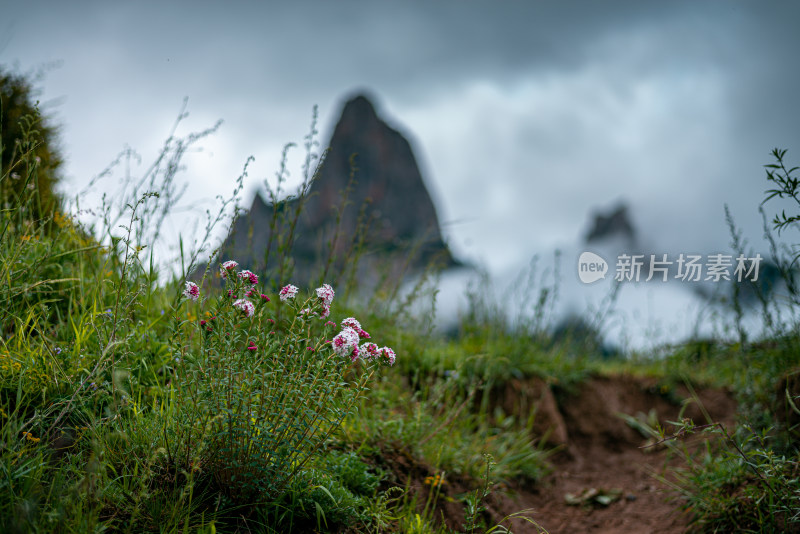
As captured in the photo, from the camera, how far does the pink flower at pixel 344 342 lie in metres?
1.93

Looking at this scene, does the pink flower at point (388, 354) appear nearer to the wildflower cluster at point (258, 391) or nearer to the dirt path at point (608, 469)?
the wildflower cluster at point (258, 391)

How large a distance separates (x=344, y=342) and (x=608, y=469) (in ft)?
11.3

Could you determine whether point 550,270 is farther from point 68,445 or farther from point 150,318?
point 68,445

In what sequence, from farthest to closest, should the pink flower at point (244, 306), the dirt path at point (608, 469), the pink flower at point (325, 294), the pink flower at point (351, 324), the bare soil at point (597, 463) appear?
the dirt path at point (608, 469)
the bare soil at point (597, 463)
the pink flower at point (351, 324)
the pink flower at point (325, 294)
the pink flower at point (244, 306)

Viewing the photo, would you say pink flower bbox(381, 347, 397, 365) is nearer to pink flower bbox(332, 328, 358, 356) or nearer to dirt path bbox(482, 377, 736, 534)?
pink flower bbox(332, 328, 358, 356)

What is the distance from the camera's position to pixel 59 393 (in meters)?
2.25

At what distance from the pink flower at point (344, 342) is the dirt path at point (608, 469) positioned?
182 centimetres

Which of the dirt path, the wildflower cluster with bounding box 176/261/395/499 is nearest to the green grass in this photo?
the wildflower cluster with bounding box 176/261/395/499

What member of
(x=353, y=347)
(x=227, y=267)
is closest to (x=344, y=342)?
(x=353, y=347)

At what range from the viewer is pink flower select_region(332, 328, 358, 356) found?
1.93 meters

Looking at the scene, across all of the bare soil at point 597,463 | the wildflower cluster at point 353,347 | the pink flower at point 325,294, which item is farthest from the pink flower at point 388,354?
the bare soil at point 597,463

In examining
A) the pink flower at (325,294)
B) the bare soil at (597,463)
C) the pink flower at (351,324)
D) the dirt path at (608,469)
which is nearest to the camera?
the pink flower at (325,294)

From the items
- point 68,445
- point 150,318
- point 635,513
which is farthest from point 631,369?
point 68,445

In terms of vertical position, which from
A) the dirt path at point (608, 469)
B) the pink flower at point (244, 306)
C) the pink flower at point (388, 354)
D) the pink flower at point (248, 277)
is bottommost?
the dirt path at point (608, 469)
